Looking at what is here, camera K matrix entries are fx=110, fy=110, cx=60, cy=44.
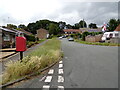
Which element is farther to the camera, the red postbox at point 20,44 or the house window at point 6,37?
the house window at point 6,37

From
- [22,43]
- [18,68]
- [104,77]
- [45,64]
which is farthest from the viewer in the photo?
[45,64]

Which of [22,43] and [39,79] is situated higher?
[22,43]

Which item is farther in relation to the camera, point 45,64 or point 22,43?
point 45,64

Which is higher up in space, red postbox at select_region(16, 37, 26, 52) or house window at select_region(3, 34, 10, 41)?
house window at select_region(3, 34, 10, 41)

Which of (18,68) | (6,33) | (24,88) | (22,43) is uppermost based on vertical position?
(6,33)

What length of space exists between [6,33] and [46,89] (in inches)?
716

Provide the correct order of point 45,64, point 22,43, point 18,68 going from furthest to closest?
point 45,64
point 22,43
point 18,68

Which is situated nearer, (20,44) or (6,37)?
(20,44)

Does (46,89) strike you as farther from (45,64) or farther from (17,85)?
(45,64)

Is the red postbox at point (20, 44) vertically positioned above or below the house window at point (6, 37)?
below

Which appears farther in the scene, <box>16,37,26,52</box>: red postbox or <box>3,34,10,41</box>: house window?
<box>3,34,10,41</box>: house window

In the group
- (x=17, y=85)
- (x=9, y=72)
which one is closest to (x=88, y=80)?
(x=17, y=85)

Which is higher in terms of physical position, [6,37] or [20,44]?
[6,37]

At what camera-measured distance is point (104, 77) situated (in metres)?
4.34
